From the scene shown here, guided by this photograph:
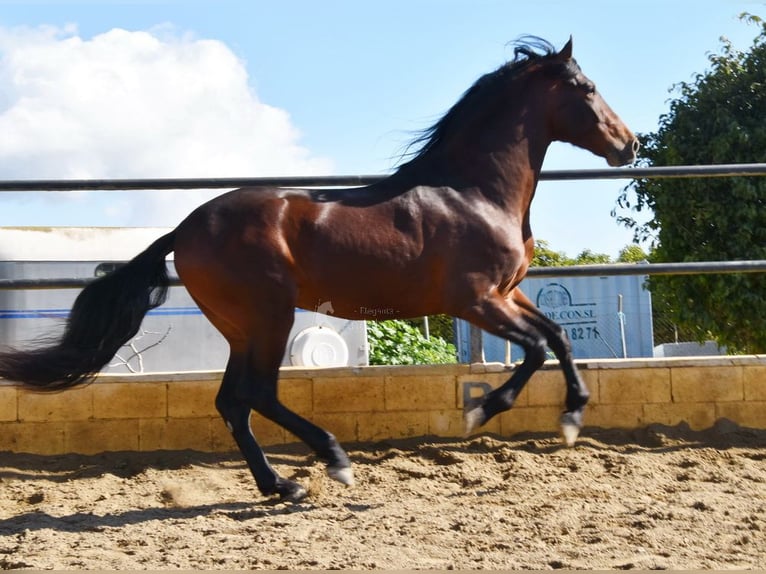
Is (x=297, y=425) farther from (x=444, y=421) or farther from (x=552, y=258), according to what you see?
(x=552, y=258)

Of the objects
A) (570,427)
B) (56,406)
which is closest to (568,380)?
(570,427)

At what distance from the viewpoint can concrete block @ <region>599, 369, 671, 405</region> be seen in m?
5.54

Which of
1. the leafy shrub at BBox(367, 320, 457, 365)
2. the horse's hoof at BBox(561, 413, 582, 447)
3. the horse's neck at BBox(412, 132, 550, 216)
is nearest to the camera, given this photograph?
Answer: the horse's hoof at BBox(561, 413, 582, 447)

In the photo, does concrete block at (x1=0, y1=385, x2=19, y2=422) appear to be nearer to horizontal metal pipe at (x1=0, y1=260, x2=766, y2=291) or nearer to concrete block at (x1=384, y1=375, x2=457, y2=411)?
horizontal metal pipe at (x1=0, y1=260, x2=766, y2=291)

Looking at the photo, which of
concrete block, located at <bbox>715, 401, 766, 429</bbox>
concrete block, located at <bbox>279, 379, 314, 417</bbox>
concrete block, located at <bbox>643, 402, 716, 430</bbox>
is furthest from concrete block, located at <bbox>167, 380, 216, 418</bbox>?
concrete block, located at <bbox>715, 401, 766, 429</bbox>

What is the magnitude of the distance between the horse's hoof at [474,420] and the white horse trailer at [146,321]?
20.2ft

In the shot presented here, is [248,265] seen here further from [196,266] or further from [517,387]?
[517,387]

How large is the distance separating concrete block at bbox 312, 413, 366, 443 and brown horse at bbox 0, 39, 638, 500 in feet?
3.43

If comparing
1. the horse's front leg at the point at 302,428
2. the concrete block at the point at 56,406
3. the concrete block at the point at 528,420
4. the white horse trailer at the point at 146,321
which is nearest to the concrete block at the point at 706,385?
the concrete block at the point at 528,420

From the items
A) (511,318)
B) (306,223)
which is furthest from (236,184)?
(511,318)

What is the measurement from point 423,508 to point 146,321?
27.3 ft

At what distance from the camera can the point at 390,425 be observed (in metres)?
5.49

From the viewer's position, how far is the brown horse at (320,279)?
431 centimetres

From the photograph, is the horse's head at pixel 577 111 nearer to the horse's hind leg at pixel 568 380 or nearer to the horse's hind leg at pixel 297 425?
the horse's hind leg at pixel 568 380
